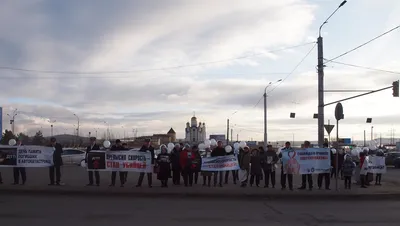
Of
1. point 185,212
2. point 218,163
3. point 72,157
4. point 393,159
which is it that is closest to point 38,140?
point 72,157

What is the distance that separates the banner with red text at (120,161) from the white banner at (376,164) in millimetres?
9886

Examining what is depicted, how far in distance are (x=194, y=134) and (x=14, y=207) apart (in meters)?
67.5

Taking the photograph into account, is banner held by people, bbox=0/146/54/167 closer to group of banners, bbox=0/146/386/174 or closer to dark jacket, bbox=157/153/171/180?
group of banners, bbox=0/146/386/174

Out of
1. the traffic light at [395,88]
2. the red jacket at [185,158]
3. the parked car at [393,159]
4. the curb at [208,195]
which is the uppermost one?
the traffic light at [395,88]

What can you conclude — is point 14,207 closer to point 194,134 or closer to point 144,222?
point 144,222

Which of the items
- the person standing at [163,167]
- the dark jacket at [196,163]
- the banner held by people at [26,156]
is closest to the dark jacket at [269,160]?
the dark jacket at [196,163]

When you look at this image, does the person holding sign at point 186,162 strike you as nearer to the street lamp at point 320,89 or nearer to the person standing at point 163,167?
the person standing at point 163,167

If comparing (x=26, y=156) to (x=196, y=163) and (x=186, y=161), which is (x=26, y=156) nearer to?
(x=186, y=161)

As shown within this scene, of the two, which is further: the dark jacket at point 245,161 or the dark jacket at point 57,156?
the dark jacket at point 245,161

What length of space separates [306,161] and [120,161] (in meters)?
7.63

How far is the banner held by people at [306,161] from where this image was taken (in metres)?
18.6

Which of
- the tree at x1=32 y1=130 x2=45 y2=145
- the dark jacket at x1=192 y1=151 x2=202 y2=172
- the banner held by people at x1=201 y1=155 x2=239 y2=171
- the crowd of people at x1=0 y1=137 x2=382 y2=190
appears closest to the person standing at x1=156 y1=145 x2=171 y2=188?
the crowd of people at x1=0 y1=137 x2=382 y2=190

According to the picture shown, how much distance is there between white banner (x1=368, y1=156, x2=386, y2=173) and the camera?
20875 mm

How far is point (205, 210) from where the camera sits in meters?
13.1
